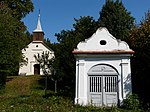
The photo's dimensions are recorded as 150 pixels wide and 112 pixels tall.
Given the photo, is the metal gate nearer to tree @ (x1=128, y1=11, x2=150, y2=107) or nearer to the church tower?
tree @ (x1=128, y1=11, x2=150, y2=107)

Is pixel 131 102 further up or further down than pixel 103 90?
further down

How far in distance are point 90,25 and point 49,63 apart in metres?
15.6

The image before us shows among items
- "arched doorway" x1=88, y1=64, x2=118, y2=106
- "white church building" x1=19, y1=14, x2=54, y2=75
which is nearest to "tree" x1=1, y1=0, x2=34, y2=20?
"white church building" x1=19, y1=14, x2=54, y2=75

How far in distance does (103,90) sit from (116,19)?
1033 inches

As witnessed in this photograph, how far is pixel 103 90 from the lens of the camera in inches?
615

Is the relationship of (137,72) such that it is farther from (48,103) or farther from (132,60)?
(48,103)

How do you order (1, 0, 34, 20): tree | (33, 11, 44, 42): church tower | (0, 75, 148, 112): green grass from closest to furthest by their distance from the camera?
1. (0, 75, 148, 112): green grass
2. (1, 0, 34, 20): tree
3. (33, 11, 44, 42): church tower

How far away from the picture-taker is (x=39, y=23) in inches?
2115

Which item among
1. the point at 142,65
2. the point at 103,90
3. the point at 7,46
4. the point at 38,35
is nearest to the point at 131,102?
the point at 103,90

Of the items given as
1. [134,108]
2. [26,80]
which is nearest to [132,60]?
[134,108]

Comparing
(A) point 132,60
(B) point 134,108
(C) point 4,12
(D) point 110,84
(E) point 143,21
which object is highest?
(C) point 4,12

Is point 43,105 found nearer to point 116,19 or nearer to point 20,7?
point 20,7

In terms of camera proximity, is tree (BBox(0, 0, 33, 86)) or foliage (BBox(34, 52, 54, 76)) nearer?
tree (BBox(0, 0, 33, 86))

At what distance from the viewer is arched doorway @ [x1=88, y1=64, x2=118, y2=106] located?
50.9 feet
